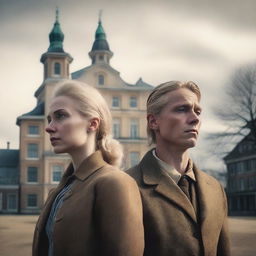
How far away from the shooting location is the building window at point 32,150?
36.8 metres

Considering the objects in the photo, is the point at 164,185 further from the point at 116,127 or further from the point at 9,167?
the point at 9,167

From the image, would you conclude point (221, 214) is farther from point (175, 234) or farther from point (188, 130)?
point (188, 130)

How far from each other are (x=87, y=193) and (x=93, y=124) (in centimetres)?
31

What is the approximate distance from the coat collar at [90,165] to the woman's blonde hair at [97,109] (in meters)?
0.05

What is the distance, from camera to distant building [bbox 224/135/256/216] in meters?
38.8

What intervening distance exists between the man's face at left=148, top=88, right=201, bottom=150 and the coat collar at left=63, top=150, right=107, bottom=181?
372mm

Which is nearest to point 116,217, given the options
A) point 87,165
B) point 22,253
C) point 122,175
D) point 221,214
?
point 122,175

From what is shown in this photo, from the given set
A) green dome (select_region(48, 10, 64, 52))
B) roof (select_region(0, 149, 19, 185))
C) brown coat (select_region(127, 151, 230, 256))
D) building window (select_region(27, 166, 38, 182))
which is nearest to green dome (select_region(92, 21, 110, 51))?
green dome (select_region(48, 10, 64, 52))

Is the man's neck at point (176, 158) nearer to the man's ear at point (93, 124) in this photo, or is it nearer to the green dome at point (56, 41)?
the man's ear at point (93, 124)

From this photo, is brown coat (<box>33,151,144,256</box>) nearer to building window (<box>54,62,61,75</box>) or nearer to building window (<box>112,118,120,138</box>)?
building window (<box>112,118,120,138</box>)

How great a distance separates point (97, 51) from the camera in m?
42.6

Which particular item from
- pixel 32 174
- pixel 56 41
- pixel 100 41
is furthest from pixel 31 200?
pixel 100 41

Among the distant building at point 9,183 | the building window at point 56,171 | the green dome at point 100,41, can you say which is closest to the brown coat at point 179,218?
the building window at point 56,171

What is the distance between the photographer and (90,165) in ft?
6.57
